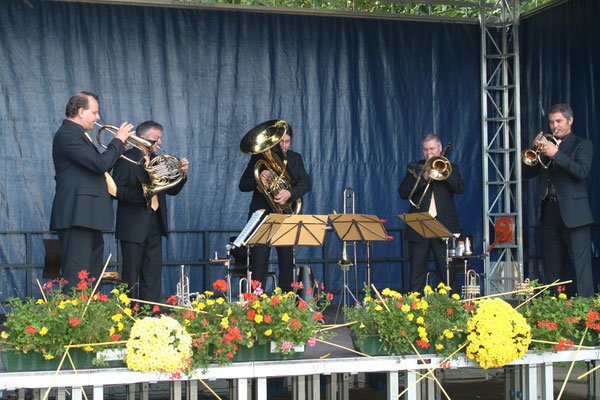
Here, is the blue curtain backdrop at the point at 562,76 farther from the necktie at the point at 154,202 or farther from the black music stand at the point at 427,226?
the necktie at the point at 154,202

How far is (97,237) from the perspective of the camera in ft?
17.5

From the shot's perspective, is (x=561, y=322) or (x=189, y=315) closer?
(x=189, y=315)

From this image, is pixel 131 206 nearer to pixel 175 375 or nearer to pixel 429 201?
pixel 175 375

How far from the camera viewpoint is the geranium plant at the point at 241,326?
3859mm

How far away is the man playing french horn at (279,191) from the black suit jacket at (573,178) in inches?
83.2

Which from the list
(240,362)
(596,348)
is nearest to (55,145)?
(240,362)

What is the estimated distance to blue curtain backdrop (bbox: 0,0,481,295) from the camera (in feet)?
25.6

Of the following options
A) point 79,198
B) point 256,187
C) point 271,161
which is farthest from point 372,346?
point 256,187

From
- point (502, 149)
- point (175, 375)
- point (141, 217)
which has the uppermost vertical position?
point (502, 149)

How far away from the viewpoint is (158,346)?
368cm

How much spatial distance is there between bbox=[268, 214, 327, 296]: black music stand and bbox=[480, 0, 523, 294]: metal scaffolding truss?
3.93 meters

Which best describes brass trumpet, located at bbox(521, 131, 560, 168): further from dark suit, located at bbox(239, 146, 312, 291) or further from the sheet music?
the sheet music

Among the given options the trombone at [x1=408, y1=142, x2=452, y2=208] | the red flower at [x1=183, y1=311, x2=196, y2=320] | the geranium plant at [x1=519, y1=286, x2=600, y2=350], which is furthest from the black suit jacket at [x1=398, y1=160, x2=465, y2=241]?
the red flower at [x1=183, y1=311, x2=196, y2=320]

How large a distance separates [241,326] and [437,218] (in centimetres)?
315
